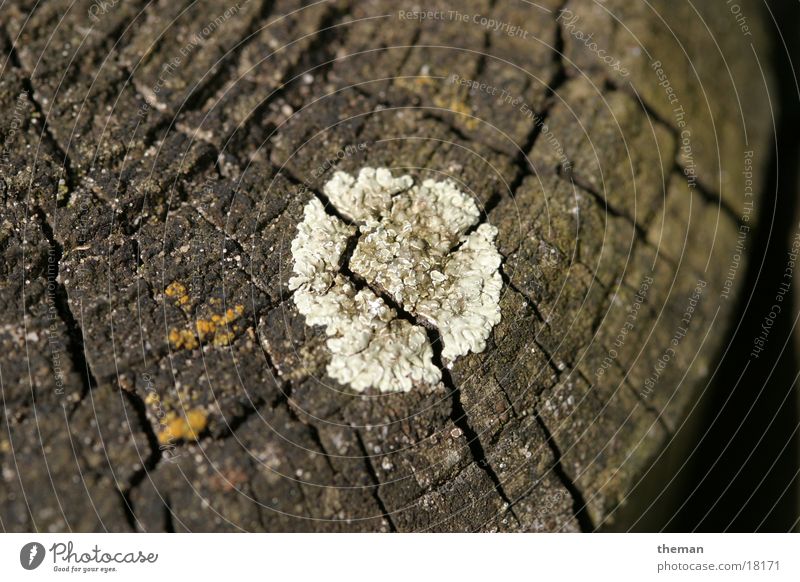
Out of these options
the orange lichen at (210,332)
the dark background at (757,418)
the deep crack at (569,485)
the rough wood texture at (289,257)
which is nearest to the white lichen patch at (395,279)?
the rough wood texture at (289,257)

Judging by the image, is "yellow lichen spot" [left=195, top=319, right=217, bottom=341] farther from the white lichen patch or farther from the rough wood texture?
the white lichen patch

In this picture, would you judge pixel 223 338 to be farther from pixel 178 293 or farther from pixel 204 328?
pixel 178 293

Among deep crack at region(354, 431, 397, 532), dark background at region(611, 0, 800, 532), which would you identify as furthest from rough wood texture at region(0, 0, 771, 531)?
dark background at region(611, 0, 800, 532)

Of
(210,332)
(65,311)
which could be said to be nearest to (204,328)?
(210,332)

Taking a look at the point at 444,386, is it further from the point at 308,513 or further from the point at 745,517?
the point at 745,517
